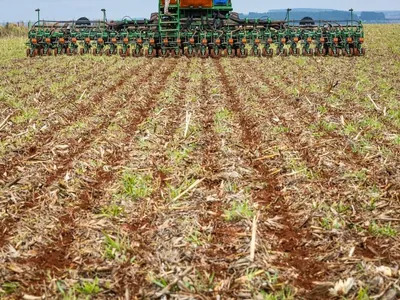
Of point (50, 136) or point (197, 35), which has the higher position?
point (197, 35)

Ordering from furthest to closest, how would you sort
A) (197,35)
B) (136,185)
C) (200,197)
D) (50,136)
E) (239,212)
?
(197,35)
(50,136)
(136,185)
(200,197)
(239,212)

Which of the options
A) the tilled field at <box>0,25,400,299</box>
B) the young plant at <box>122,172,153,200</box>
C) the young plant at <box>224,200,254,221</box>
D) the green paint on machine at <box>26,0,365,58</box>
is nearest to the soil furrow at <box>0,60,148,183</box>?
the tilled field at <box>0,25,400,299</box>

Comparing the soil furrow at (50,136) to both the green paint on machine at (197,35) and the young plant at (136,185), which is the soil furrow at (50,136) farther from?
the green paint on machine at (197,35)

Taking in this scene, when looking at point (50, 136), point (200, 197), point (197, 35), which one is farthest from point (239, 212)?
point (197, 35)

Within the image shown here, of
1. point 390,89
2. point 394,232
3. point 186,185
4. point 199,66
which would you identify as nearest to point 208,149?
point 186,185

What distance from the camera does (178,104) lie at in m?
12.4

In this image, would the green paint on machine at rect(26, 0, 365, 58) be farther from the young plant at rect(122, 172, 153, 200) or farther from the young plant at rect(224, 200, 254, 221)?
the young plant at rect(224, 200, 254, 221)

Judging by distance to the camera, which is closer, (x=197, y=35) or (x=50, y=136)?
(x=50, y=136)

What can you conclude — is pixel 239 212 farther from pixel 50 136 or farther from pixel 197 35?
pixel 197 35

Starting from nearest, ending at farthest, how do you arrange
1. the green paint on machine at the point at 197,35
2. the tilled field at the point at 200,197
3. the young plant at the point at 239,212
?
the tilled field at the point at 200,197
the young plant at the point at 239,212
the green paint on machine at the point at 197,35

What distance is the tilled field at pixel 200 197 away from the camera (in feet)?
15.1

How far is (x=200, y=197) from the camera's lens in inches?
253

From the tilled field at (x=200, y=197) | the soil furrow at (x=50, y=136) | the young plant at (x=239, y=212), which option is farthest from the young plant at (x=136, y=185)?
the soil furrow at (x=50, y=136)

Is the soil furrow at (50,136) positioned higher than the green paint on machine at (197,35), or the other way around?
the green paint on machine at (197,35)
